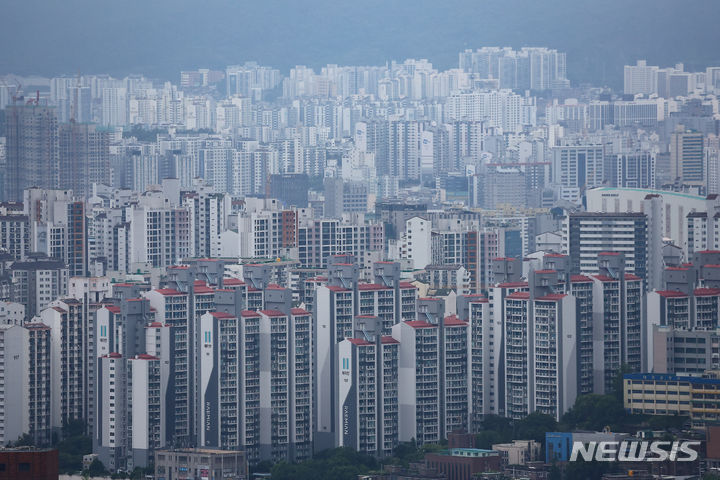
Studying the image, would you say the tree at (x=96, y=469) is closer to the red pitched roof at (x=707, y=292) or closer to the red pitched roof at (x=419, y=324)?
the red pitched roof at (x=419, y=324)

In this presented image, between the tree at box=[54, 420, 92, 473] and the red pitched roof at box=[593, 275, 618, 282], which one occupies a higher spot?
the red pitched roof at box=[593, 275, 618, 282]

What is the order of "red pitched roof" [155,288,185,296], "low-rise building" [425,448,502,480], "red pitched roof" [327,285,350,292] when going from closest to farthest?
1. "low-rise building" [425,448,502,480]
2. "red pitched roof" [155,288,185,296]
3. "red pitched roof" [327,285,350,292]

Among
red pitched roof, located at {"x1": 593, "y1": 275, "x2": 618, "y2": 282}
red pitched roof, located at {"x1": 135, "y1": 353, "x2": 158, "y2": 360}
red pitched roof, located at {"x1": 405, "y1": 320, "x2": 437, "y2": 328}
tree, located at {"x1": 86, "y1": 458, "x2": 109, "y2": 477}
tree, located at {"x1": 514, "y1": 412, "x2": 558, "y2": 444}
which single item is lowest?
tree, located at {"x1": 86, "y1": 458, "x2": 109, "y2": 477}

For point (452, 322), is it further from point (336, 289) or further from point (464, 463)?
point (464, 463)

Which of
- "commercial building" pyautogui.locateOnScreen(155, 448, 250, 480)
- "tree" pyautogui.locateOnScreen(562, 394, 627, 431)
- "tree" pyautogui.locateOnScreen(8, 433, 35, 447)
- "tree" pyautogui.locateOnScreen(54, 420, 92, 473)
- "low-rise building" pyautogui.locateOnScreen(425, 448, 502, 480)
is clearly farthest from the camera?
"tree" pyautogui.locateOnScreen(8, 433, 35, 447)

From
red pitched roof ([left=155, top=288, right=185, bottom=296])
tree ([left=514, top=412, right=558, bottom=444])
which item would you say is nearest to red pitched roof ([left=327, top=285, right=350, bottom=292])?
red pitched roof ([left=155, top=288, right=185, bottom=296])

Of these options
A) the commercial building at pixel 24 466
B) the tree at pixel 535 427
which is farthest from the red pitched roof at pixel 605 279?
the commercial building at pixel 24 466

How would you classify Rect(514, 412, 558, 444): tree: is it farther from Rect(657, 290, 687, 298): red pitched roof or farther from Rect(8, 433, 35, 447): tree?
Rect(8, 433, 35, 447): tree

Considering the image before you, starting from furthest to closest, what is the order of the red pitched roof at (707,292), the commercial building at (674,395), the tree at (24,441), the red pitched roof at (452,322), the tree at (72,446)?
the red pitched roof at (707,292) < the red pitched roof at (452,322) < the tree at (24,441) < the tree at (72,446) < the commercial building at (674,395)

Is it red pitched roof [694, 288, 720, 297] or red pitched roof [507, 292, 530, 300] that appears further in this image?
red pitched roof [694, 288, 720, 297]

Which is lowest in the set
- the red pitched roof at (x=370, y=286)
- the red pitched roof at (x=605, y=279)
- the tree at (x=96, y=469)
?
the tree at (x=96, y=469)

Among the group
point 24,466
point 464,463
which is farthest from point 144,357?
point 24,466

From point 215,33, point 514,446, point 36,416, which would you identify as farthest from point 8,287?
point 215,33
